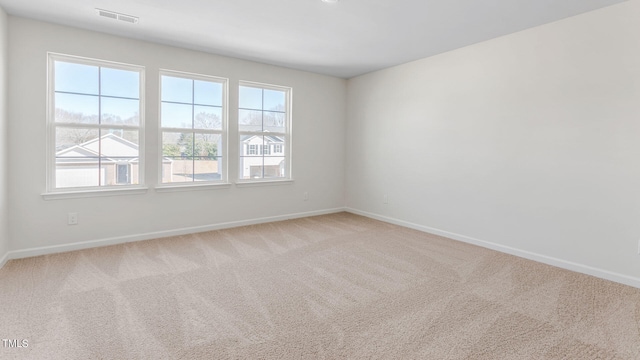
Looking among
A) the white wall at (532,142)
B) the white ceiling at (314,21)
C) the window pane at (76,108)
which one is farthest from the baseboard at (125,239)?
the white ceiling at (314,21)

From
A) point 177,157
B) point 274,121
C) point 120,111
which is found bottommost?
point 177,157

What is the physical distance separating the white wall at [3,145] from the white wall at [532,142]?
4515 mm

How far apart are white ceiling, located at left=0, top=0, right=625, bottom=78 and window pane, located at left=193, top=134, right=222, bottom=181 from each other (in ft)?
3.87

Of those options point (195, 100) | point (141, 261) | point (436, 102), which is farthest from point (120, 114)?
point (436, 102)

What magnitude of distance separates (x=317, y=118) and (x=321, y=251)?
2.63 m

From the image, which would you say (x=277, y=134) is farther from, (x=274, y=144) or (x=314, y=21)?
(x=314, y=21)

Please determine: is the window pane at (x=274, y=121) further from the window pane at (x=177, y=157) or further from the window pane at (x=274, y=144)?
the window pane at (x=177, y=157)

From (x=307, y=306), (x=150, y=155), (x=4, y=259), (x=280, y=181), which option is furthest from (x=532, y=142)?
(x=4, y=259)

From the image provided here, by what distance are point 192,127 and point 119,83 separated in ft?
3.14

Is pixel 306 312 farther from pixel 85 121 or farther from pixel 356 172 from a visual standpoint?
pixel 356 172

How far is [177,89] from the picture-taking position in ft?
13.9

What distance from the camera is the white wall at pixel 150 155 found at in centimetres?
329

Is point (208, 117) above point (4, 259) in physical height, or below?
above

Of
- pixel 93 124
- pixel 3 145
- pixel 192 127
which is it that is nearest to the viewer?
pixel 3 145
